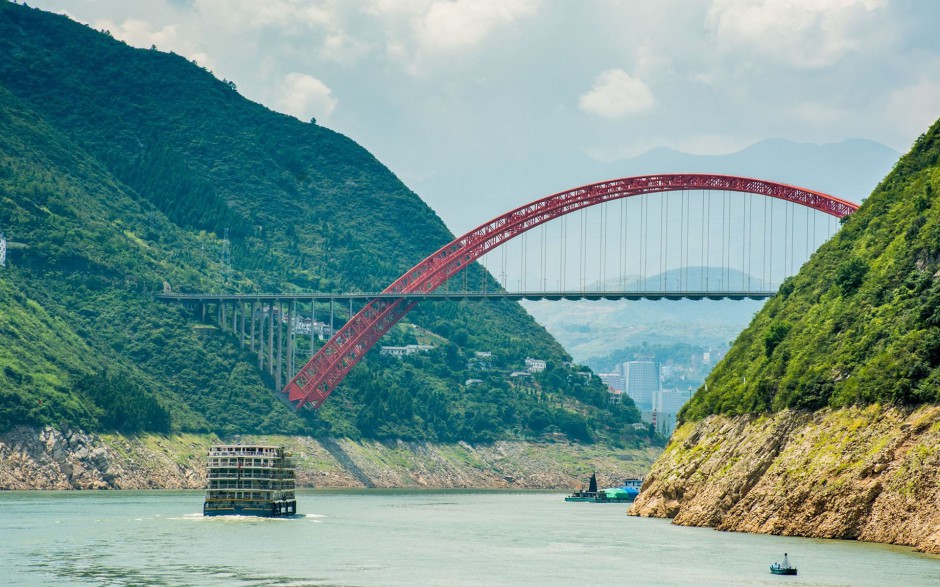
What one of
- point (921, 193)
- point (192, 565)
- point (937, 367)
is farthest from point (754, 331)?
point (192, 565)

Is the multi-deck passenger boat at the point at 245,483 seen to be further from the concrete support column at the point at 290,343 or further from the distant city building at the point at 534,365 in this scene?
the distant city building at the point at 534,365

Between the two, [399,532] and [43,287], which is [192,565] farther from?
[43,287]

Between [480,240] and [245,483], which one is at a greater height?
[480,240]

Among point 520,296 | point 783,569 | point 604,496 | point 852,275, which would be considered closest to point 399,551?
point 783,569

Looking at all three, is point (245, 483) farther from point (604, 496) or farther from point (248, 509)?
point (604, 496)

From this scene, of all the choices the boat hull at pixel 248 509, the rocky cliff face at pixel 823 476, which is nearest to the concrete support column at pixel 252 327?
the boat hull at pixel 248 509

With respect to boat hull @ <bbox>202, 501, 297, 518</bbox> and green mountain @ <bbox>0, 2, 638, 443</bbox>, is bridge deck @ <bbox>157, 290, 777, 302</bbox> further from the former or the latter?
boat hull @ <bbox>202, 501, 297, 518</bbox>
